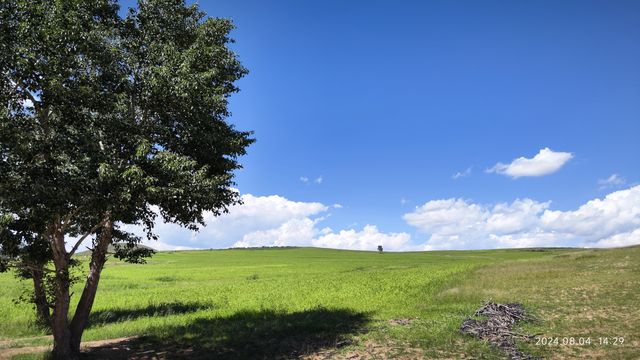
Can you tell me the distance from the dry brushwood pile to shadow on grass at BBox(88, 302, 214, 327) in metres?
19.3

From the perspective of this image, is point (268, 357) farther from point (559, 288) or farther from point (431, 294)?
point (559, 288)

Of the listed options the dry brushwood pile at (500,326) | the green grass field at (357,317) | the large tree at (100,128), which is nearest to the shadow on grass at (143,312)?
the green grass field at (357,317)

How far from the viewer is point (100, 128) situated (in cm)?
1644

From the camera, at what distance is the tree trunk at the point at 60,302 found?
58.1 feet

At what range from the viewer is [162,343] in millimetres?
21484

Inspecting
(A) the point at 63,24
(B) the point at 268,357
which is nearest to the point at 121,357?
(B) the point at 268,357

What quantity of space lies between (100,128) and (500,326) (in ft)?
61.4

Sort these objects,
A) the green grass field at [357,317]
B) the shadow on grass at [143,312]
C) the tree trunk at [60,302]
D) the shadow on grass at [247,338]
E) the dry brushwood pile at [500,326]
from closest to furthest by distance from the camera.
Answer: the dry brushwood pile at [500,326] < the tree trunk at [60,302] < the green grass field at [357,317] < the shadow on grass at [247,338] < the shadow on grass at [143,312]

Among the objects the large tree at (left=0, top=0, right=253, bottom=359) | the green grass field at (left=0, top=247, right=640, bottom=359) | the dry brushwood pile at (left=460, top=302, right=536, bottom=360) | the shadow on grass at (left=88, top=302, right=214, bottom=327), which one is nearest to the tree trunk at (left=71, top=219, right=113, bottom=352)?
the large tree at (left=0, top=0, right=253, bottom=359)

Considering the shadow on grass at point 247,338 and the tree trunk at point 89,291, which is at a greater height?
the tree trunk at point 89,291

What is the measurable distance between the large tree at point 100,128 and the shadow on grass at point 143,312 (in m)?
9.05

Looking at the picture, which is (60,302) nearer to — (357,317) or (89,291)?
(89,291)

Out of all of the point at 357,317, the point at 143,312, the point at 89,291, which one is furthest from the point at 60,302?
the point at 357,317

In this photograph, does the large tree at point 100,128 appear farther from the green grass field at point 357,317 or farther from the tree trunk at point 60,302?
the green grass field at point 357,317
